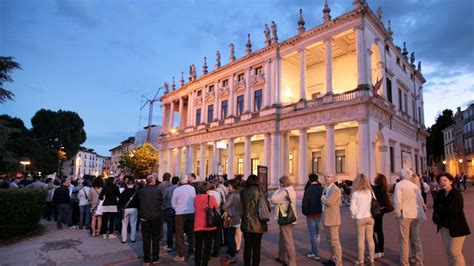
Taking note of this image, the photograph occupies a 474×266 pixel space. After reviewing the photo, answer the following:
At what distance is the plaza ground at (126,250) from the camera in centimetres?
710

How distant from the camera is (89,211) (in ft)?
A: 38.7

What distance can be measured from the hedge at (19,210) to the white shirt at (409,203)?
1083cm

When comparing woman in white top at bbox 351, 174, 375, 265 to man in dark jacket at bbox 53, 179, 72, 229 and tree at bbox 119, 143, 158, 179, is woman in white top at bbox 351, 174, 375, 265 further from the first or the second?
tree at bbox 119, 143, 158, 179

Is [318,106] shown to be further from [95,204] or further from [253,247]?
[253,247]

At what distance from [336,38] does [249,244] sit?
23.4 m

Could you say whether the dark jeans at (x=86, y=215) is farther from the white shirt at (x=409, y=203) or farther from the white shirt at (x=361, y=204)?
the white shirt at (x=409, y=203)

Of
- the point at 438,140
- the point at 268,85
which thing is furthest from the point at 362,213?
the point at 438,140

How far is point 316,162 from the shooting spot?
1141 inches

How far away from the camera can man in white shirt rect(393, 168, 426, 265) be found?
6.04 meters

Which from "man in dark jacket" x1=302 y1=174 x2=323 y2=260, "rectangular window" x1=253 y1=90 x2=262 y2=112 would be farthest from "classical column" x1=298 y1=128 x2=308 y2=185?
"man in dark jacket" x1=302 y1=174 x2=323 y2=260

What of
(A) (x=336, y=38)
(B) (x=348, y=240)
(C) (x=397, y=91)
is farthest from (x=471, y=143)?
(B) (x=348, y=240)

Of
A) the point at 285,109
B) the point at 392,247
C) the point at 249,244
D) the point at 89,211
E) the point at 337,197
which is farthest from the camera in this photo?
the point at 285,109

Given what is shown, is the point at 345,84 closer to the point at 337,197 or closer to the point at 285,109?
the point at 285,109

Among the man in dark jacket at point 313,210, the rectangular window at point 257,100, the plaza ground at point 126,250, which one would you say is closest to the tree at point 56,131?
the rectangular window at point 257,100
